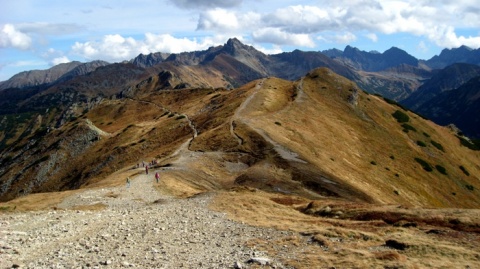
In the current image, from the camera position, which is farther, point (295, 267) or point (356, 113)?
point (356, 113)

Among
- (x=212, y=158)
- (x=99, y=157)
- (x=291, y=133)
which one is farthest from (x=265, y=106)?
(x=99, y=157)

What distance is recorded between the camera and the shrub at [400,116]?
133 m

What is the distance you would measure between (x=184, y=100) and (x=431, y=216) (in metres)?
161

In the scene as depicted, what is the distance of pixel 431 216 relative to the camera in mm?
34375

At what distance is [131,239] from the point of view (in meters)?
25.2

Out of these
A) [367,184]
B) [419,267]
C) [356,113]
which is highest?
[356,113]

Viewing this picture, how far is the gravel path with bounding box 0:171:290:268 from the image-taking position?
21031mm

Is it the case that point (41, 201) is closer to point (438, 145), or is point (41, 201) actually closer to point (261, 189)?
point (261, 189)

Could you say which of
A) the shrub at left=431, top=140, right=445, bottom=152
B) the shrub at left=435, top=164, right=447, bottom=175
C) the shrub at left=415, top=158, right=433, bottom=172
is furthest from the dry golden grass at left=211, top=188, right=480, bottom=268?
the shrub at left=431, top=140, right=445, bottom=152

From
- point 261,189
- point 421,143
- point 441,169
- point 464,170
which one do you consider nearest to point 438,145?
point 421,143

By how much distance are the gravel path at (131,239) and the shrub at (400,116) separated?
4493 inches

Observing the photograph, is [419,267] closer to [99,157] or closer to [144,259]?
[144,259]

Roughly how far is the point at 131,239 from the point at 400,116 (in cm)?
12843

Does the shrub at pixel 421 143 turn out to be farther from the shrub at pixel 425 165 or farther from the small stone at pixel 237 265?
the small stone at pixel 237 265
